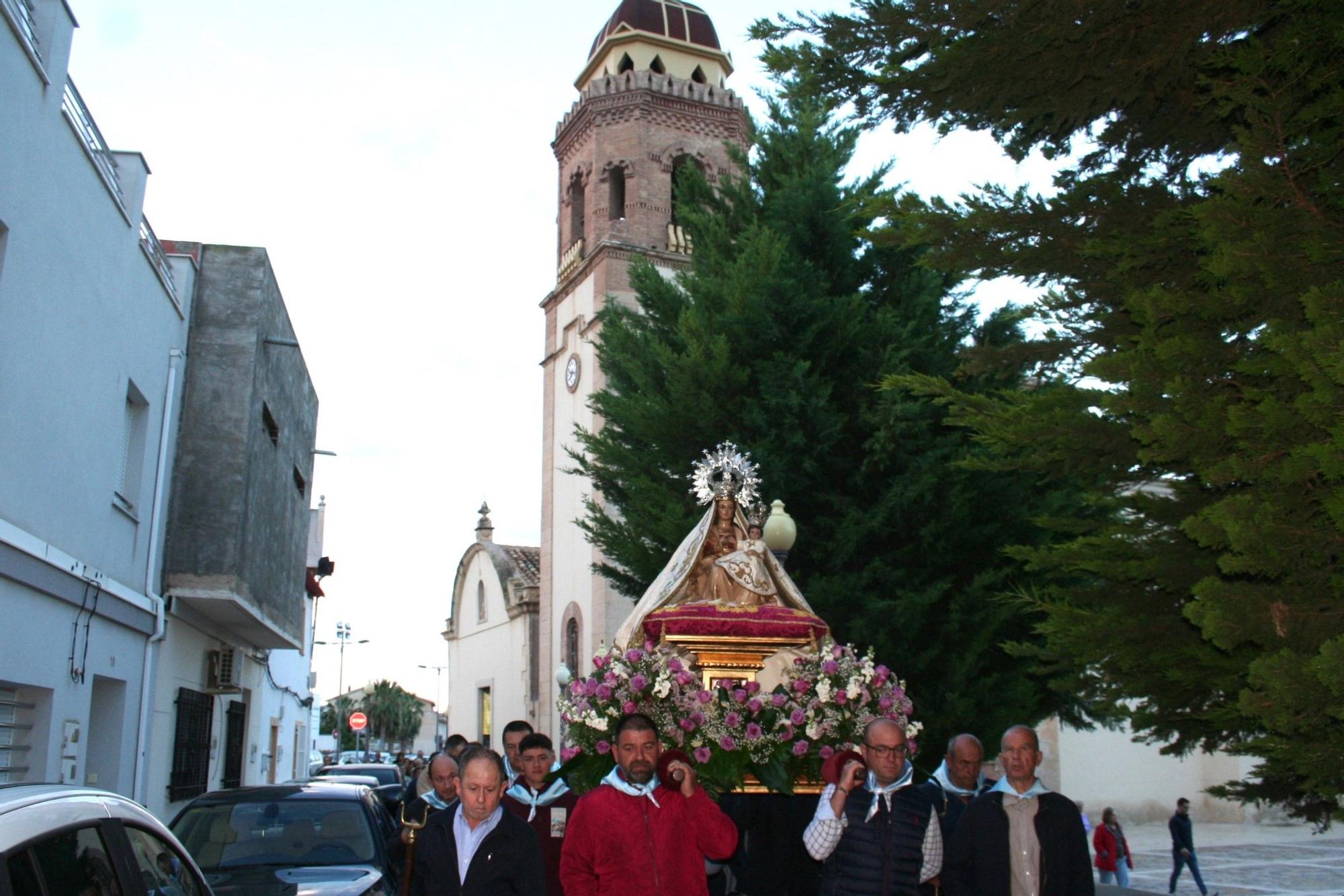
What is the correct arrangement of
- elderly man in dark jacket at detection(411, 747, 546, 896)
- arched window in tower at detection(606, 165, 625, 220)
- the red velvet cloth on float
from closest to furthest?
elderly man in dark jacket at detection(411, 747, 546, 896), the red velvet cloth on float, arched window in tower at detection(606, 165, 625, 220)

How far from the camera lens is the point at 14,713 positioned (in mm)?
10734

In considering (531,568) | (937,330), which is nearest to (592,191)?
(531,568)

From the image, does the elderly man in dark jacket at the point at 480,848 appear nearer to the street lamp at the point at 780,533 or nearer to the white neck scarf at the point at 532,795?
the white neck scarf at the point at 532,795

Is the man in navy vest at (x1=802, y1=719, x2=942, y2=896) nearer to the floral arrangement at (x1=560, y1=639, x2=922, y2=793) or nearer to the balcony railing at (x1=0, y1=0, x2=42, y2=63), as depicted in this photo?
the floral arrangement at (x1=560, y1=639, x2=922, y2=793)

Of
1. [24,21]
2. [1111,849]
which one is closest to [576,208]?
[1111,849]

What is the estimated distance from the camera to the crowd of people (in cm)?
490

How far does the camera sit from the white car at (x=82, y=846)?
10.3 ft

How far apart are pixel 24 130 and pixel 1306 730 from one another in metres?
9.51

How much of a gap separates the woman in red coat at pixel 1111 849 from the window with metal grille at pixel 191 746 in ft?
40.2

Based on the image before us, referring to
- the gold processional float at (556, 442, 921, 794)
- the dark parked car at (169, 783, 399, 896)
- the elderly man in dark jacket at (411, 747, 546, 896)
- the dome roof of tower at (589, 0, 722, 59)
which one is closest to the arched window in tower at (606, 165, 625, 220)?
Answer: the dome roof of tower at (589, 0, 722, 59)

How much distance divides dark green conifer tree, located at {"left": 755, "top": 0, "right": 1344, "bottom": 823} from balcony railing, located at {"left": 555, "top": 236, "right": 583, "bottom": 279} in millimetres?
25933

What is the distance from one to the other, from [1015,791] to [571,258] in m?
29.6

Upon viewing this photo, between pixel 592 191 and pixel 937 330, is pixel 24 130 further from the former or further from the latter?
pixel 592 191

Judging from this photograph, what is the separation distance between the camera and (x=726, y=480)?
11594 mm
